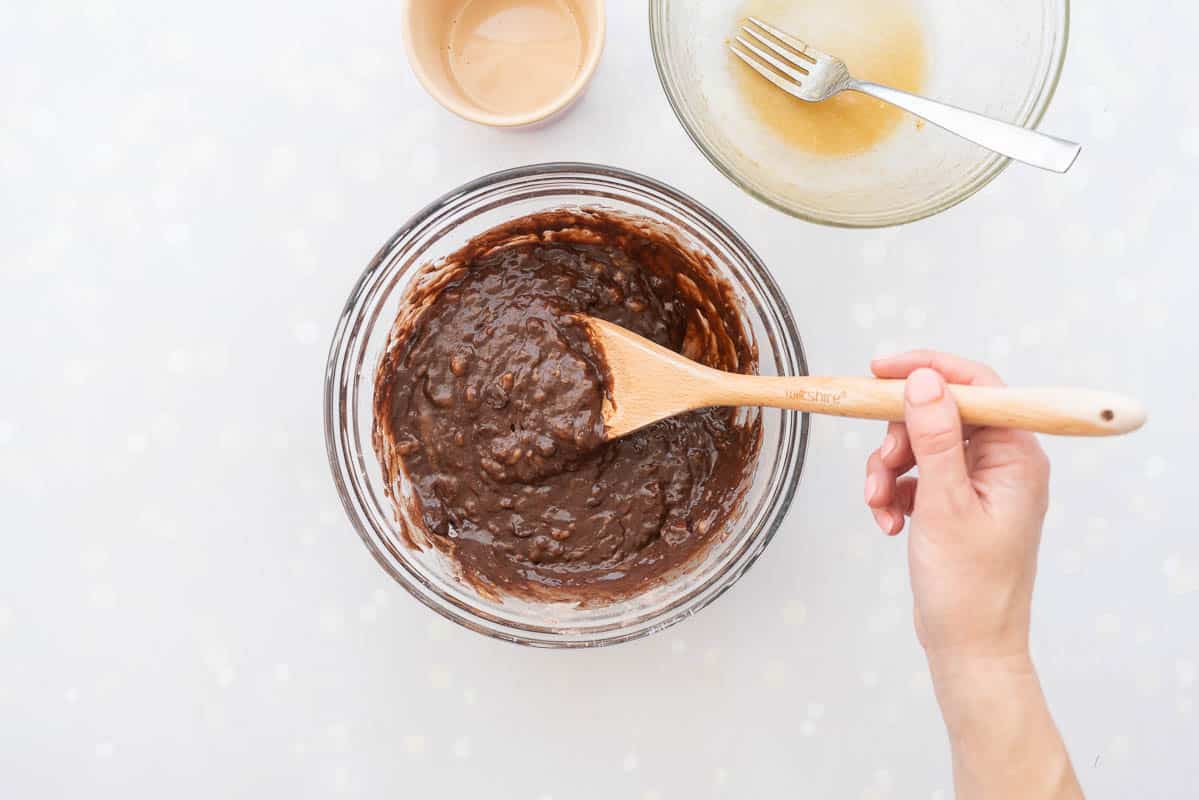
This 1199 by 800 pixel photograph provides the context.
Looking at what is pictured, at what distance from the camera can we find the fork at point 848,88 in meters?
1.37

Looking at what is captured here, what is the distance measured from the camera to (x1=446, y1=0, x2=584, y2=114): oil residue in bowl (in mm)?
1648

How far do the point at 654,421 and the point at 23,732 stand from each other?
1311mm

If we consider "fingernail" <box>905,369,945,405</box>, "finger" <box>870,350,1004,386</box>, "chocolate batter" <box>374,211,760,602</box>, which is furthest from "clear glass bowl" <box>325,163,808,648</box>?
"fingernail" <box>905,369,945,405</box>

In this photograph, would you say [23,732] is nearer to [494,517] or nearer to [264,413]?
[264,413]

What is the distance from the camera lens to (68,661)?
1777 millimetres

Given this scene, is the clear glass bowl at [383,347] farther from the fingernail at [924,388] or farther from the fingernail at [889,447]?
the fingernail at [924,388]

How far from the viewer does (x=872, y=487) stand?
1.48 metres

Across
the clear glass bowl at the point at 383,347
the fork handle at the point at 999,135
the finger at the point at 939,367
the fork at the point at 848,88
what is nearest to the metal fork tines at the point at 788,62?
the fork at the point at 848,88

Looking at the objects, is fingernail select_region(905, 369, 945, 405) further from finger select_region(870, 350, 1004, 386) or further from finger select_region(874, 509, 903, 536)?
finger select_region(874, 509, 903, 536)

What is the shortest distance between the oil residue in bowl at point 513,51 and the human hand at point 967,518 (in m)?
0.74

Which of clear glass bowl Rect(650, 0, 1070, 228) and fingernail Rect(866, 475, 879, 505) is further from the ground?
clear glass bowl Rect(650, 0, 1070, 228)

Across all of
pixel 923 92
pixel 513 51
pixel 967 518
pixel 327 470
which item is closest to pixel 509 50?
pixel 513 51

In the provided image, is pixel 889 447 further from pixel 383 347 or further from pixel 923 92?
pixel 383 347

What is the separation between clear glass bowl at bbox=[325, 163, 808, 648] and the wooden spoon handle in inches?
5.7
